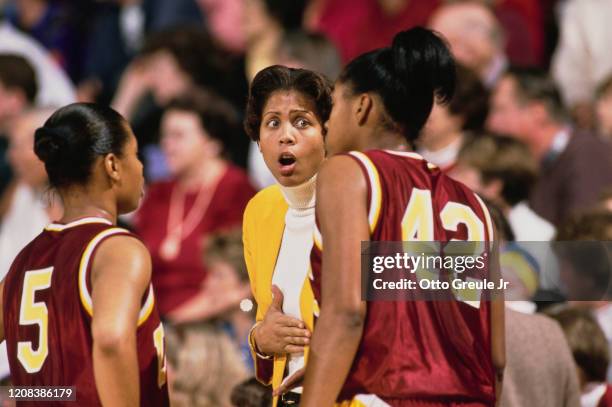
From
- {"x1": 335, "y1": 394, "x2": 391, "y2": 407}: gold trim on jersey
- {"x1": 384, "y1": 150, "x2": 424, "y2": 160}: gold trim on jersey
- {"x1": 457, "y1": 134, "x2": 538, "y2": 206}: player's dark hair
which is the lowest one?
{"x1": 335, "y1": 394, "x2": 391, "y2": 407}: gold trim on jersey

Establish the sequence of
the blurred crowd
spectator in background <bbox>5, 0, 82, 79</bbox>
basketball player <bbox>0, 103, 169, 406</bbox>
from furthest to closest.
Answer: spectator in background <bbox>5, 0, 82, 79</bbox>
the blurred crowd
basketball player <bbox>0, 103, 169, 406</bbox>

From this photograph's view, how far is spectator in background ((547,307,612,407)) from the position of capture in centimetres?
496

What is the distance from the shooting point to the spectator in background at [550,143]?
7379 millimetres

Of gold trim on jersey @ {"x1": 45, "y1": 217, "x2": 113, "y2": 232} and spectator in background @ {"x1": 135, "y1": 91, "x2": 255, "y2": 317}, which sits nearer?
gold trim on jersey @ {"x1": 45, "y1": 217, "x2": 113, "y2": 232}

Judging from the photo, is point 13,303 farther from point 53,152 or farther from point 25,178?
point 25,178

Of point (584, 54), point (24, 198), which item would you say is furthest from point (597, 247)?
point (24, 198)

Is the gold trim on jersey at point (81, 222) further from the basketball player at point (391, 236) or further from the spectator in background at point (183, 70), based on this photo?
the spectator in background at point (183, 70)

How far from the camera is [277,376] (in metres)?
3.92

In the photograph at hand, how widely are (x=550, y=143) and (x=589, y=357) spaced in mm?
2875

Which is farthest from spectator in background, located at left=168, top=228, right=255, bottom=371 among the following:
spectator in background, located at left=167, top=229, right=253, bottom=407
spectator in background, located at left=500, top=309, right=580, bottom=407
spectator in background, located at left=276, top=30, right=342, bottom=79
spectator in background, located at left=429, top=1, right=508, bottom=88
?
spectator in background, located at left=500, top=309, right=580, bottom=407

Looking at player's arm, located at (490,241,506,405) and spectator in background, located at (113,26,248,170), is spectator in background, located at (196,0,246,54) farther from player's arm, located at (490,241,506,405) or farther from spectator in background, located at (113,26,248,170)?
player's arm, located at (490,241,506,405)

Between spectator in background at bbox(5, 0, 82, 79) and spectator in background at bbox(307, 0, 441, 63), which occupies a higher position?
spectator in background at bbox(5, 0, 82, 79)

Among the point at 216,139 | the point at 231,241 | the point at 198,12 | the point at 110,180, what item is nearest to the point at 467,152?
the point at 231,241

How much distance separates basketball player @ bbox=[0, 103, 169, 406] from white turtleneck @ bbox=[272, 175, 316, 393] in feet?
1.30
